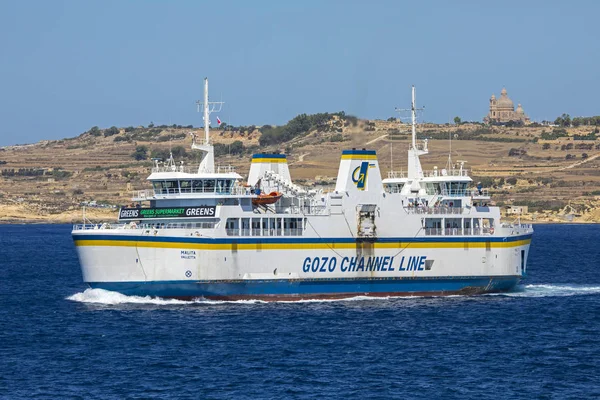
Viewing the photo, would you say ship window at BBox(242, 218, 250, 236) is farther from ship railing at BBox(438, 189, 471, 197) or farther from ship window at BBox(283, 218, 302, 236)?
ship railing at BBox(438, 189, 471, 197)

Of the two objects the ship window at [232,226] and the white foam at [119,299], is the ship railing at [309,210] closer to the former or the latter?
the ship window at [232,226]

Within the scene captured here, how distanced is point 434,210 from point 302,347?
15.5m

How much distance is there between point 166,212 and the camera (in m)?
49.3

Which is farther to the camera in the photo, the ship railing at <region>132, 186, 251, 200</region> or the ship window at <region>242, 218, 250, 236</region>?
the ship railing at <region>132, 186, 251, 200</region>

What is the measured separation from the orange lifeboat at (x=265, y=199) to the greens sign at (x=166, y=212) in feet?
7.86

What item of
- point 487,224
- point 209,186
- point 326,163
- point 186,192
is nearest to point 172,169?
point 186,192

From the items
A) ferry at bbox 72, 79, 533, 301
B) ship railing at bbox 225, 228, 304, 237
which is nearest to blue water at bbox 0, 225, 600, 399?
ferry at bbox 72, 79, 533, 301

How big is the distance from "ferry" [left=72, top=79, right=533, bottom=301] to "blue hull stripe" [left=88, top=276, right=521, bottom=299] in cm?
5

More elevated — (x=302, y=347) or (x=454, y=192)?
(x=454, y=192)

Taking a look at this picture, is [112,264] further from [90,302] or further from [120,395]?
[120,395]

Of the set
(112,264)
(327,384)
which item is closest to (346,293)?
(112,264)

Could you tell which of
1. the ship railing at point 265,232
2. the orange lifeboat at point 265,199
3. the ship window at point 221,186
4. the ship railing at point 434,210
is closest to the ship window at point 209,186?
the ship window at point 221,186

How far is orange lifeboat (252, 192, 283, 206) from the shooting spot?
50.4 meters

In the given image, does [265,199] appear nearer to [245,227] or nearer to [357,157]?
[245,227]
